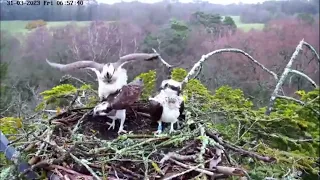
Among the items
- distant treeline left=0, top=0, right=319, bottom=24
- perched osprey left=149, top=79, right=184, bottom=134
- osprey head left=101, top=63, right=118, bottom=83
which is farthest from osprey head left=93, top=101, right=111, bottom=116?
distant treeline left=0, top=0, right=319, bottom=24

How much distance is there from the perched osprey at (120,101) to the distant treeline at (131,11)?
229cm

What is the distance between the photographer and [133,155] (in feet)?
5.57

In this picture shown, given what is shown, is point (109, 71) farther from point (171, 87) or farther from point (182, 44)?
point (182, 44)

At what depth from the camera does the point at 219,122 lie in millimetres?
2975

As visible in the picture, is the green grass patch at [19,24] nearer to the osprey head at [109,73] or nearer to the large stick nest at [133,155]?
the osprey head at [109,73]

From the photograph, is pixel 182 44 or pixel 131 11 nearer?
pixel 131 11

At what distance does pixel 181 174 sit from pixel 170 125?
Result: 67cm

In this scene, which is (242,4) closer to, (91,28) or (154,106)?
(91,28)

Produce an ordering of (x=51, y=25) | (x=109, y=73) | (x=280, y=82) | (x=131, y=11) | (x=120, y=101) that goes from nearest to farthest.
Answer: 1. (x=120, y=101)
2. (x=109, y=73)
3. (x=280, y=82)
4. (x=131, y=11)
5. (x=51, y=25)

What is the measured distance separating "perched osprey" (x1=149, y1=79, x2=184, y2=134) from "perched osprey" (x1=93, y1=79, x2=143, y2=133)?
108mm

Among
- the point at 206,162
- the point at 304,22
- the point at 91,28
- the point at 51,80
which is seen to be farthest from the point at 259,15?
the point at 206,162

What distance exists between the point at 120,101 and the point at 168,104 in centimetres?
24

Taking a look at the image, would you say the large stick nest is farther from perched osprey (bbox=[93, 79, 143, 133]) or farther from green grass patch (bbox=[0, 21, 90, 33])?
green grass patch (bbox=[0, 21, 90, 33])

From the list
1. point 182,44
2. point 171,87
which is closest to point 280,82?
point 171,87
